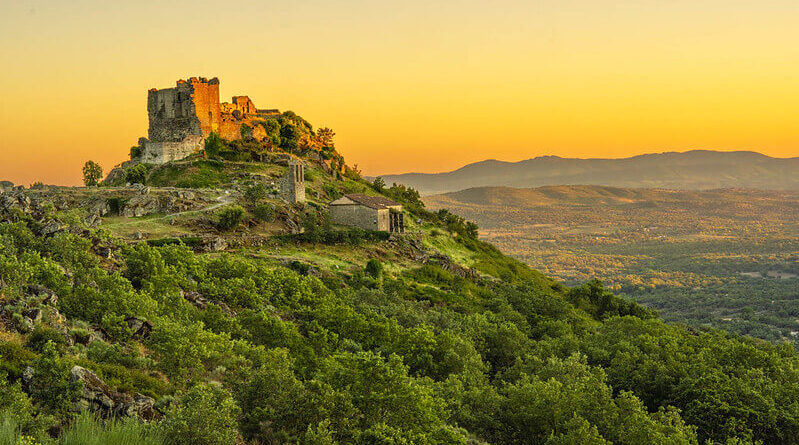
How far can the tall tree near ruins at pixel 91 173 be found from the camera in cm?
8200

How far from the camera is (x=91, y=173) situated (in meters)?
82.6

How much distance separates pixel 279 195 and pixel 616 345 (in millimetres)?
45275

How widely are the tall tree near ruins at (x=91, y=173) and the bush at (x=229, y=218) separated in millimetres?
33412

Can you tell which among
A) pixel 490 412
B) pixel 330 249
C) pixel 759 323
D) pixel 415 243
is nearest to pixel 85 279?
pixel 490 412

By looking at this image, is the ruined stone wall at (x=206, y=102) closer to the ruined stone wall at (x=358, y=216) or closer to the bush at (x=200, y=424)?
the ruined stone wall at (x=358, y=216)

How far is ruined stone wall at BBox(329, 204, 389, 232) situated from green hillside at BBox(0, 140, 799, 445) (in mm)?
1646

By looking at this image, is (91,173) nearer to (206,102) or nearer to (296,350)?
(206,102)

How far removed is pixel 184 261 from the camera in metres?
41.8

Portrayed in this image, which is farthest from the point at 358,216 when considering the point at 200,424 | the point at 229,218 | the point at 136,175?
the point at 200,424

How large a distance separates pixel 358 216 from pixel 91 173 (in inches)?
1630

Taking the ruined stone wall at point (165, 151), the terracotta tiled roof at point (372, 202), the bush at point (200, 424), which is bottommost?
the bush at point (200, 424)

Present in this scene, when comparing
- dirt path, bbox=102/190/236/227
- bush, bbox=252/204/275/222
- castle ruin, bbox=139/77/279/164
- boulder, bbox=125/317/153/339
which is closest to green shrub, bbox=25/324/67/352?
boulder, bbox=125/317/153/339

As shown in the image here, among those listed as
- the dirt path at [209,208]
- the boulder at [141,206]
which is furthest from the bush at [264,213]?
the boulder at [141,206]

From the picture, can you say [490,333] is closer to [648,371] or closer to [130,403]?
[648,371]
